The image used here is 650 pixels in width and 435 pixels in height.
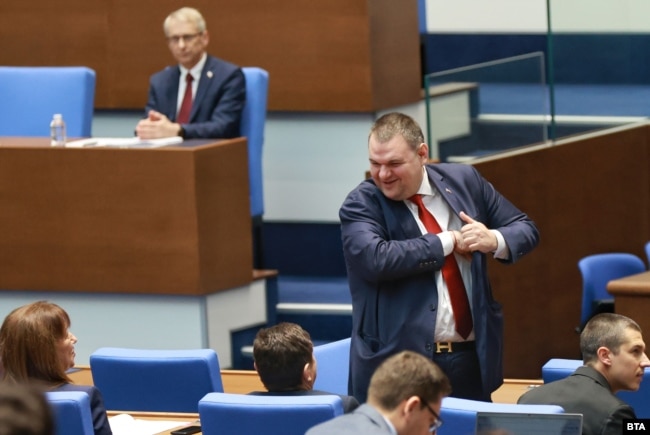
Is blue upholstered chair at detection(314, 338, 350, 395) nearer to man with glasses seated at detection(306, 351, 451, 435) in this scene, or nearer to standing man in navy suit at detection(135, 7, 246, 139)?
man with glasses seated at detection(306, 351, 451, 435)

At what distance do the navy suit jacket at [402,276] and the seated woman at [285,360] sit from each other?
0.32m

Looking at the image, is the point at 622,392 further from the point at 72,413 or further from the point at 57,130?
the point at 57,130

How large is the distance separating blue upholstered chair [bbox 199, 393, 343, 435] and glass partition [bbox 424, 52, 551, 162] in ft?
10.8

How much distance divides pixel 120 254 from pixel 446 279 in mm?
2756

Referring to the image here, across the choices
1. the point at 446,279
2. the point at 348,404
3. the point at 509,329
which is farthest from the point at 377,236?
the point at 509,329

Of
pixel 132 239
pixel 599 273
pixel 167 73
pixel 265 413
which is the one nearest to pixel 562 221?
pixel 599 273

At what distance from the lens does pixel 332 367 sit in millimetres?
4957

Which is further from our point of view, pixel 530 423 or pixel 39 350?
pixel 39 350

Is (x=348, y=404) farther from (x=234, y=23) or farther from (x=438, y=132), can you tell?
(x=234, y=23)

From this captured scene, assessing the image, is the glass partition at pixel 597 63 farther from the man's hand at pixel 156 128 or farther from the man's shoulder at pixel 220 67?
the man's hand at pixel 156 128

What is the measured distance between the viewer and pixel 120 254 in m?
6.62

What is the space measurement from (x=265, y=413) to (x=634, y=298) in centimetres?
267

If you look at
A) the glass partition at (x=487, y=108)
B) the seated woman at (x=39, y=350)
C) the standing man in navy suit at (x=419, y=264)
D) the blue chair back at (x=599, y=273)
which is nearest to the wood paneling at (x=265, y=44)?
the glass partition at (x=487, y=108)

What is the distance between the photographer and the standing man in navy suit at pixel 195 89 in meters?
6.94
